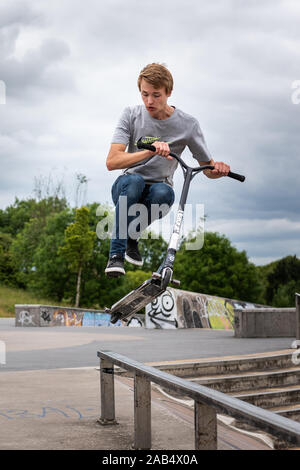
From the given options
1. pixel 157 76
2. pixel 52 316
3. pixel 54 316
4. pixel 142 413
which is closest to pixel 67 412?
pixel 142 413

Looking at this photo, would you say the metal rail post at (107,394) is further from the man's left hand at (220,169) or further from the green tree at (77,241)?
the man's left hand at (220,169)

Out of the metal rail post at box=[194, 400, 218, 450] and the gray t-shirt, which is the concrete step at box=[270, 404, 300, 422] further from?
the gray t-shirt

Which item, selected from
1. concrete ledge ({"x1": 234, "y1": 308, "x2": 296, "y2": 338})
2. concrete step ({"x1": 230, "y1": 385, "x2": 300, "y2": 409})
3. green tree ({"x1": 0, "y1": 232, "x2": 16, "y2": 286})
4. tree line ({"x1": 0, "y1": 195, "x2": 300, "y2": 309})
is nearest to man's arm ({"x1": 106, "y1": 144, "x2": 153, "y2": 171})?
concrete step ({"x1": 230, "y1": 385, "x2": 300, "y2": 409})

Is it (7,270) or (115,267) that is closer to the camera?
(115,267)

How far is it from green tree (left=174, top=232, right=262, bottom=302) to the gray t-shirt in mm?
54315

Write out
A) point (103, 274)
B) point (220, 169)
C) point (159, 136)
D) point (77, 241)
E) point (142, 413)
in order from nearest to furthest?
point (159, 136) < point (220, 169) < point (142, 413) < point (77, 241) < point (103, 274)

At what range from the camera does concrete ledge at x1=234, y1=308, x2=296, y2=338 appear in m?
22.5

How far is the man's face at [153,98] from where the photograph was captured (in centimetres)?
360

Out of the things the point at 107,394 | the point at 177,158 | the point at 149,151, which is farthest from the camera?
the point at 107,394

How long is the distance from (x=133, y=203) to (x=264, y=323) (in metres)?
20.2

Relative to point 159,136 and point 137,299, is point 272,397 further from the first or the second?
point 159,136

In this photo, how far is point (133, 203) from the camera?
3.95 metres
